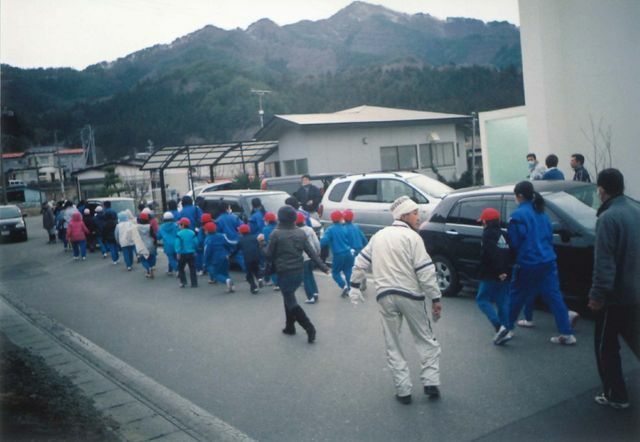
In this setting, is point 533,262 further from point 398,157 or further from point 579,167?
point 398,157

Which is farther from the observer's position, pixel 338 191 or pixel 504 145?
pixel 504 145

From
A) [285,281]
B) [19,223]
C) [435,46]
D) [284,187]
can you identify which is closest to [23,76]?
[285,281]

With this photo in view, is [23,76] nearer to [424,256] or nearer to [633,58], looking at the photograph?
[424,256]

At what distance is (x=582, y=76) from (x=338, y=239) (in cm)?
903

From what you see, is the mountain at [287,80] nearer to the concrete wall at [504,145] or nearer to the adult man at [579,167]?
the concrete wall at [504,145]

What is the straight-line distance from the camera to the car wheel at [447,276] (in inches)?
355

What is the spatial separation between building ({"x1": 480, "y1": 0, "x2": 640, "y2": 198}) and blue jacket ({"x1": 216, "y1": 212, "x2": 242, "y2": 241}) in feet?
27.4

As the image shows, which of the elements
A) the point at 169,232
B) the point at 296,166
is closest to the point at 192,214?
the point at 169,232

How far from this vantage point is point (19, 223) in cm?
2688

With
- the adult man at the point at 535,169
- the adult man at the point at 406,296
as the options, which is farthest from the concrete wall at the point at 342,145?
the adult man at the point at 406,296

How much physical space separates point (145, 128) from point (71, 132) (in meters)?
8.69

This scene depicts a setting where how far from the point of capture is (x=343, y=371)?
20.6ft

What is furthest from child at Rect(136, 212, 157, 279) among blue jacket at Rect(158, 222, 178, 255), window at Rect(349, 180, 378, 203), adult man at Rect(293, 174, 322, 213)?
window at Rect(349, 180, 378, 203)

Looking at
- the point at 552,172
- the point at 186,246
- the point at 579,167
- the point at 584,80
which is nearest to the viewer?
the point at 552,172
